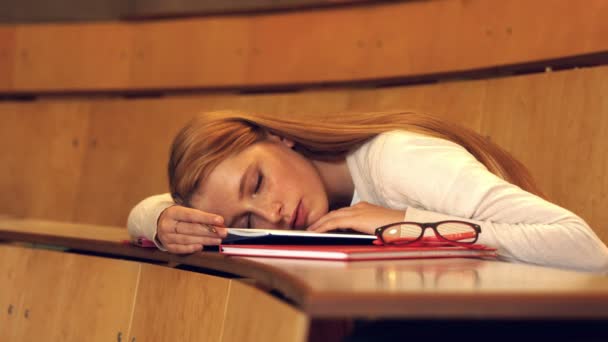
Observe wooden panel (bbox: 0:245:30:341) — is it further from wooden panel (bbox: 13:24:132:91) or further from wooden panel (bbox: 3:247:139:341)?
wooden panel (bbox: 13:24:132:91)

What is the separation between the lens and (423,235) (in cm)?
91

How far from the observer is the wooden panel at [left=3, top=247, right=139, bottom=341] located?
1187 millimetres

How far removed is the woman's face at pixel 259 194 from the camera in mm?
1179

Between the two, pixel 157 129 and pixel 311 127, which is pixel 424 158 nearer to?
pixel 311 127


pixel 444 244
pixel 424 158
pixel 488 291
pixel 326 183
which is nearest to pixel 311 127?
pixel 326 183

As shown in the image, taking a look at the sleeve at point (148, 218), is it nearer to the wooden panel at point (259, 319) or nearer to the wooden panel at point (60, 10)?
the wooden panel at point (259, 319)

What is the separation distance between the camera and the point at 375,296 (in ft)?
1.70

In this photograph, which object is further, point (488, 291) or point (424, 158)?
point (424, 158)

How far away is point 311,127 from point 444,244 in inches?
16.7

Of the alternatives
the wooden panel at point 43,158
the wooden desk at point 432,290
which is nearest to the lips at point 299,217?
the wooden desk at point 432,290

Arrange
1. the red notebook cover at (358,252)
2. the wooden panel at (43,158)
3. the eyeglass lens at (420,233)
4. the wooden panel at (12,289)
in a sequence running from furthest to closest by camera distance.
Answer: the wooden panel at (43,158) → the wooden panel at (12,289) → the eyeglass lens at (420,233) → the red notebook cover at (358,252)

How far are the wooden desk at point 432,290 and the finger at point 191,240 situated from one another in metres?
0.27

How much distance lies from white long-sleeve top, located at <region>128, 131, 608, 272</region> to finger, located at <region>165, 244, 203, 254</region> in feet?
0.32

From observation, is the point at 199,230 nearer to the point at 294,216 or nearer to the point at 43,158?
the point at 294,216
